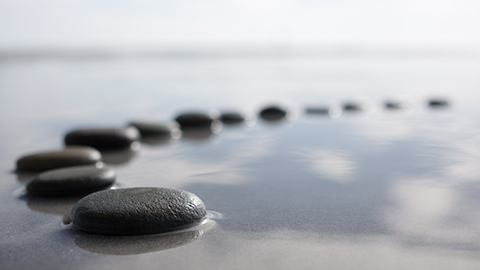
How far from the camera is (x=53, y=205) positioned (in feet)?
6.49

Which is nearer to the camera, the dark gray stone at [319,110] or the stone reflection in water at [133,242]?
the stone reflection in water at [133,242]

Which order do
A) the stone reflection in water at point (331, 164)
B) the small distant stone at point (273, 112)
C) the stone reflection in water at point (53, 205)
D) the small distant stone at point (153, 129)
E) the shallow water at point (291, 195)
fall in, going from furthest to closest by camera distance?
the small distant stone at point (273, 112) → the small distant stone at point (153, 129) → the stone reflection in water at point (331, 164) → the stone reflection in water at point (53, 205) → the shallow water at point (291, 195)

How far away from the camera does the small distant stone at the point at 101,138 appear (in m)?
3.19

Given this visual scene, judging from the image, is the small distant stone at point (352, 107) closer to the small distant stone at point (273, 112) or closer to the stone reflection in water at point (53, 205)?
the small distant stone at point (273, 112)

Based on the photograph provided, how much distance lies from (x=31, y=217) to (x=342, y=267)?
4.14 ft

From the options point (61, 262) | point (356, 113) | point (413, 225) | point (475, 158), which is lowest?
point (61, 262)

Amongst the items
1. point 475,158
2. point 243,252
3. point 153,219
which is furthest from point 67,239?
point 475,158

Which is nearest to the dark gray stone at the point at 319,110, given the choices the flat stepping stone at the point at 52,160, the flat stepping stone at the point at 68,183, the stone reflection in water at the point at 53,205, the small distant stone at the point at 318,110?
the small distant stone at the point at 318,110

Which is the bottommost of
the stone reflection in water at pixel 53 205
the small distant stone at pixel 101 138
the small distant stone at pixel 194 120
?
the stone reflection in water at pixel 53 205

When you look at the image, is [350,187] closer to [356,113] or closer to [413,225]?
[413,225]

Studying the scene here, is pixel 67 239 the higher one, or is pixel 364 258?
pixel 364 258

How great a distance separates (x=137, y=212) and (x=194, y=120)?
2.51 meters

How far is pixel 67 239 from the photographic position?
1.60 m

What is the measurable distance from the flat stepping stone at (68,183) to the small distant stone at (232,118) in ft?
7.32
